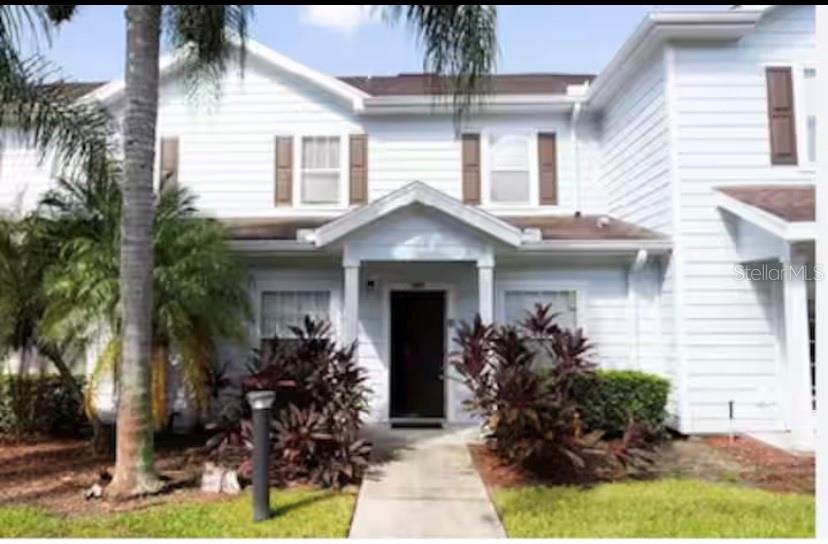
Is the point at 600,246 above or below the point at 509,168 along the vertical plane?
below

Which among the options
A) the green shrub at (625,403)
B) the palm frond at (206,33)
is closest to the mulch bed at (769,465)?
the green shrub at (625,403)

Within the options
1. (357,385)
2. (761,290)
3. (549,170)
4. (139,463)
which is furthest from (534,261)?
A: (139,463)

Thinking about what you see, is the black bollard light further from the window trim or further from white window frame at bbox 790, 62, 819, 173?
white window frame at bbox 790, 62, 819, 173

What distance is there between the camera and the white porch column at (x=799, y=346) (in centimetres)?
948

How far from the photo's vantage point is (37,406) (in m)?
10.7

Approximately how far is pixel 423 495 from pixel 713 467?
394 cm

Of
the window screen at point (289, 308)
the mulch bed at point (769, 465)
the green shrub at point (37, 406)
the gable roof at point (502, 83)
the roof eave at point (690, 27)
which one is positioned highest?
the gable roof at point (502, 83)

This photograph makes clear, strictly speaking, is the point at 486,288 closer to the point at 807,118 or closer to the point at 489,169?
the point at 489,169

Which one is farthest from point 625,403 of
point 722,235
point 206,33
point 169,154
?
point 169,154

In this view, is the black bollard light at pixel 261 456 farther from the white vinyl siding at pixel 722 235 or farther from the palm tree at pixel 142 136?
the white vinyl siding at pixel 722 235

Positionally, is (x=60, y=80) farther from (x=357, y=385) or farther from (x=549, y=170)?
(x=549, y=170)

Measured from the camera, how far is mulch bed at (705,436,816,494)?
7648 millimetres

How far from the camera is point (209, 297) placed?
367 inches

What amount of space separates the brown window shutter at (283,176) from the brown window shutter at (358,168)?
48.0 inches
